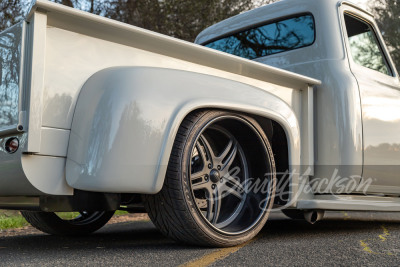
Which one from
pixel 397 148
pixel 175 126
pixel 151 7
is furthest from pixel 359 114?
pixel 151 7

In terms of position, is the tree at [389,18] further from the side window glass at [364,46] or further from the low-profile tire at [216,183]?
the low-profile tire at [216,183]

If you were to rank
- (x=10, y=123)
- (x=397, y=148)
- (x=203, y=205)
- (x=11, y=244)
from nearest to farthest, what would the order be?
1. (x=10, y=123)
2. (x=203, y=205)
3. (x=11, y=244)
4. (x=397, y=148)

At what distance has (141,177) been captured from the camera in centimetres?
265

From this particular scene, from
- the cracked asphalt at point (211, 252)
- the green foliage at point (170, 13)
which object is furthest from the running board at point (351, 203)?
the green foliage at point (170, 13)

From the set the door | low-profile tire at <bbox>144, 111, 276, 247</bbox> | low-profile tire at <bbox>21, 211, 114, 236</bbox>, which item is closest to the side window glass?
the door

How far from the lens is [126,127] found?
2.59 meters

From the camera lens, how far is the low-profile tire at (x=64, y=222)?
3.96 m

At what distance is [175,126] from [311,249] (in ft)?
3.73

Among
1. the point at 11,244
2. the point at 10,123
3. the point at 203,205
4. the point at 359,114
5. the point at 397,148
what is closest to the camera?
the point at 10,123

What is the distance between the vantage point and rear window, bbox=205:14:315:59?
4473mm

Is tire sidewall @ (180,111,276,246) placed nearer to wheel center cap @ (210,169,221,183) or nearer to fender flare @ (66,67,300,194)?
fender flare @ (66,67,300,194)

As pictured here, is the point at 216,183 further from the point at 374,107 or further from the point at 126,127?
the point at 374,107

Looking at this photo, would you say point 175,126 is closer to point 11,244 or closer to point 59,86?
point 59,86

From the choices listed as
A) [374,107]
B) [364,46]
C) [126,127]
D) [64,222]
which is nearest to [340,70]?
[374,107]
